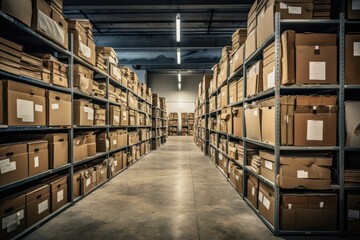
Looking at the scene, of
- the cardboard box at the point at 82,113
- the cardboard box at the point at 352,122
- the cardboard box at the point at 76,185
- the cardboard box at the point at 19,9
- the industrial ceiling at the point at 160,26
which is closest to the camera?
the cardboard box at the point at 19,9

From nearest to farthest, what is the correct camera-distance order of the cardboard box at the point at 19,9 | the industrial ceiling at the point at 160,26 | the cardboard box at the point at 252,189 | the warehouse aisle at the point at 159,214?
the cardboard box at the point at 19,9 < the warehouse aisle at the point at 159,214 < the cardboard box at the point at 252,189 < the industrial ceiling at the point at 160,26

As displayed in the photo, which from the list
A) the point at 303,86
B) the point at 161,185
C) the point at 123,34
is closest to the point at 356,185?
the point at 303,86

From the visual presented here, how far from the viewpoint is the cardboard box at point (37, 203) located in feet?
8.24

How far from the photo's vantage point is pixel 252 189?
3367 mm

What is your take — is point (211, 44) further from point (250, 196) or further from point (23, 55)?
point (23, 55)

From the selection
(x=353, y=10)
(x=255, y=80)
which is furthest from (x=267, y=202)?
(x=353, y=10)

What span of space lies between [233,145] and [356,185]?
2.28m

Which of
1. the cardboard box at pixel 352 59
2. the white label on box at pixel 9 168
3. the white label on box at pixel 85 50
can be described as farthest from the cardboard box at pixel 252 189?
the white label on box at pixel 85 50

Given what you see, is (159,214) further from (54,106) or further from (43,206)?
(54,106)

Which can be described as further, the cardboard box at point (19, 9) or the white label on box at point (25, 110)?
the white label on box at point (25, 110)

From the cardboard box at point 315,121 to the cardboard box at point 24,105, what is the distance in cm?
274

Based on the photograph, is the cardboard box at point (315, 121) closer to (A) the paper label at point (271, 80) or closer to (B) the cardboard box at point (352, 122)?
(B) the cardboard box at point (352, 122)

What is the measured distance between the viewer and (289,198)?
2.48 m

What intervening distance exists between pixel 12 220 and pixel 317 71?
3.31 meters
